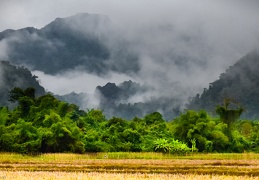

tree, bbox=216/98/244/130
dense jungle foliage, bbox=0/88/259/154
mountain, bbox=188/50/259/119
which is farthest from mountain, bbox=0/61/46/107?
tree, bbox=216/98/244/130

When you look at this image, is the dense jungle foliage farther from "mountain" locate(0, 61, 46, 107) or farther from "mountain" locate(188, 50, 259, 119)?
"mountain" locate(188, 50, 259, 119)

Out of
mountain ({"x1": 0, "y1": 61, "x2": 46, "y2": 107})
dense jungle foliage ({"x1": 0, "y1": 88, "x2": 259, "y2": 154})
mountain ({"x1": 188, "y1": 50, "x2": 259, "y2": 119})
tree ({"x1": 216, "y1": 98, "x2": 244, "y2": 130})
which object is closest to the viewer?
dense jungle foliage ({"x1": 0, "y1": 88, "x2": 259, "y2": 154})

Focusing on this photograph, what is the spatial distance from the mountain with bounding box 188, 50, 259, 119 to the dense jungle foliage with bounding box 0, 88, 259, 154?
349 feet

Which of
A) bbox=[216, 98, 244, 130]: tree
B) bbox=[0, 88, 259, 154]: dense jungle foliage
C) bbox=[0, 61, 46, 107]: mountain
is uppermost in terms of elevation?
bbox=[0, 61, 46, 107]: mountain

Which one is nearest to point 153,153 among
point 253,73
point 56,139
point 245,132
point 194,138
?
point 194,138

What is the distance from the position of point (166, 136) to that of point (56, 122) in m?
16.4

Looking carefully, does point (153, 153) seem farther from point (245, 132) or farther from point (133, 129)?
point (245, 132)

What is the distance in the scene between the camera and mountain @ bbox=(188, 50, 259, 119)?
171 m

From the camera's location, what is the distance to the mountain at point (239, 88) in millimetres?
171000

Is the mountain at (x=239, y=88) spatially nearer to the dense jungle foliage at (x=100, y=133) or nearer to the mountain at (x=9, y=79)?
the mountain at (x=9, y=79)

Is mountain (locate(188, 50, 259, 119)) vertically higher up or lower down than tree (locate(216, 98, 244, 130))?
higher up

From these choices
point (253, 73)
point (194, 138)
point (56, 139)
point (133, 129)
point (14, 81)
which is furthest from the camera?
point (253, 73)

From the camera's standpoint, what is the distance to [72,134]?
53062mm

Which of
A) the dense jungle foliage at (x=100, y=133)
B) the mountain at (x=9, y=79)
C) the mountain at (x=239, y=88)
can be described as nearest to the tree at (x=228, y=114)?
the dense jungle foliage at (x=100, y=133)
